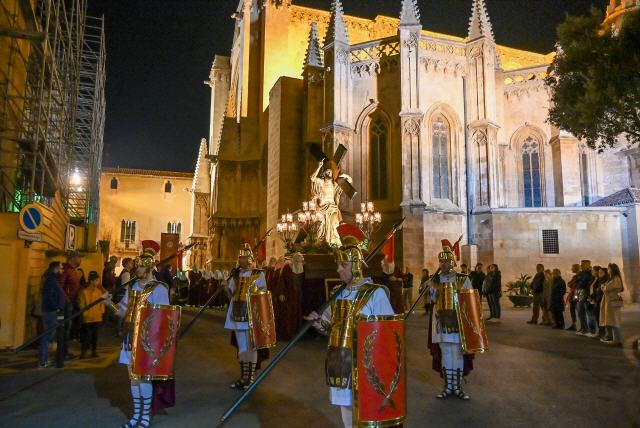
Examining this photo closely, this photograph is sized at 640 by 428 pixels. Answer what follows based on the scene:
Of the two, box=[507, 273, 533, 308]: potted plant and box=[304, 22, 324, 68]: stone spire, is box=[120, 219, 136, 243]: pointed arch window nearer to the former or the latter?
box=[304, 22, 324, 68]: stone spire

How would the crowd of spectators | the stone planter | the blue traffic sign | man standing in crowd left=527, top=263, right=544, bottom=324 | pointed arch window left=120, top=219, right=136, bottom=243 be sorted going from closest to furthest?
the blue traffic sign, the crowd of spectators, man standing in crowd left=527, top=263, right=544, bottom=324, the stone planter, pointed arch window left=120, top=219, right=136, bottom=243

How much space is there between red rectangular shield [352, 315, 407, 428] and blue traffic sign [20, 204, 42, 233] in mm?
8471


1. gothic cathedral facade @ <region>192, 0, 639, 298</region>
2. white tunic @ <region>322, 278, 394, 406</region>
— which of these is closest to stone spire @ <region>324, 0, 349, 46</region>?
gothic cathedral facade @ <region>192, 0, 639, 298</region>

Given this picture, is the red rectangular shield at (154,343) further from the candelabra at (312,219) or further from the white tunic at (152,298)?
the candelabra at (312,219)

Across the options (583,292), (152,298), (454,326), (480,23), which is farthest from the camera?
(480,23)

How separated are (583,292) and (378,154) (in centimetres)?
1430

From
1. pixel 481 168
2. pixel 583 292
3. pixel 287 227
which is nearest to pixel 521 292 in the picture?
pixel 481 168

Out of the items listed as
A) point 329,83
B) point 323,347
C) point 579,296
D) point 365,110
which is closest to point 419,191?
point 365,110

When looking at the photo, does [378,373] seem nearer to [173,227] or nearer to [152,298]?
[152,298]

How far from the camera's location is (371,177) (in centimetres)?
2555

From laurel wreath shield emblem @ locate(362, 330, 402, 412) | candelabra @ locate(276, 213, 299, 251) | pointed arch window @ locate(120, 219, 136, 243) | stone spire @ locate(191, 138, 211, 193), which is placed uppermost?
stone spire @ locate(191, 138, 211, 193)

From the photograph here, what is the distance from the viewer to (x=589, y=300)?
12.5 m

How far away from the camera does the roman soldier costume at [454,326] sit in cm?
661

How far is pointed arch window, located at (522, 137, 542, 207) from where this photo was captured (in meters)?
27.4
